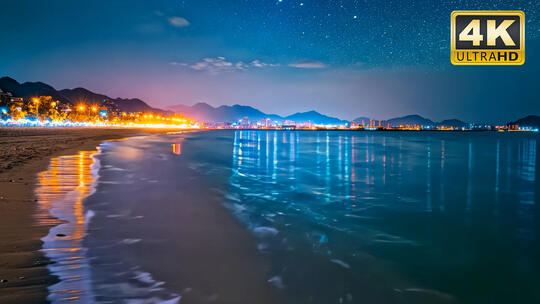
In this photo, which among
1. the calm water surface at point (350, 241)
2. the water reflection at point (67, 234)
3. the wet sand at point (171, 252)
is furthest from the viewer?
the calm water surface at point (350, 241)

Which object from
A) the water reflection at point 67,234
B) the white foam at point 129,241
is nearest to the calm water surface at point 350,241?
the white foam at point 129,241

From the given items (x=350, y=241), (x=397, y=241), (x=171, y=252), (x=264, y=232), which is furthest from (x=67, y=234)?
(x=397, y=241)

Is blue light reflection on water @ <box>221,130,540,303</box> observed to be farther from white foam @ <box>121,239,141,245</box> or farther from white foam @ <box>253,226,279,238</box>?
white foam @ <box>121,239,141,245</box>

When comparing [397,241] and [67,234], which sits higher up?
[67,234]

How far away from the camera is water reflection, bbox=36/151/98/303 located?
12.8 feet

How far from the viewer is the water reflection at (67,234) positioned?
3906 mm

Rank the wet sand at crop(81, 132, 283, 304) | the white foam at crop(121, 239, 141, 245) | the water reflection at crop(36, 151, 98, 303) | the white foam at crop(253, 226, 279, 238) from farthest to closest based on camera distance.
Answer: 1. the white foam at crop(253, 226, 279, 238)
2. the white foam at crop(121, 239, 141, 245)
3. the wet sand at crop(81, 132, 283, 304)
4. the water reflection at crop(36, 151, 98, 303)

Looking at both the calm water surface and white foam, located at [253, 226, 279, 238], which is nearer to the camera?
the calm water surface

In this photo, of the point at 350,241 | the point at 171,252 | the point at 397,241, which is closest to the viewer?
the point at 171,252

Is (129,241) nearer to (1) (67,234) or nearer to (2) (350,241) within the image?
(1) (67,234)

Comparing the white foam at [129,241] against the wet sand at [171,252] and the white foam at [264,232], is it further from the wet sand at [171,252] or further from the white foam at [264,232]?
the white foam at [264,232]

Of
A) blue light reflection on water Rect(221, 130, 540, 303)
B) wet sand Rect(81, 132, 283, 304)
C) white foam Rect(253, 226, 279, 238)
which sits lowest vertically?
blue light reflection on water Rect(221, 130, 540, 303)

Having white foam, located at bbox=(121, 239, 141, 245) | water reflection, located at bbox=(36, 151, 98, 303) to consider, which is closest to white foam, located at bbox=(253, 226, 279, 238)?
white foam, located at bbox=(121, 239, 141, 245)

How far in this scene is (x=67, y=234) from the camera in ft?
19.1
